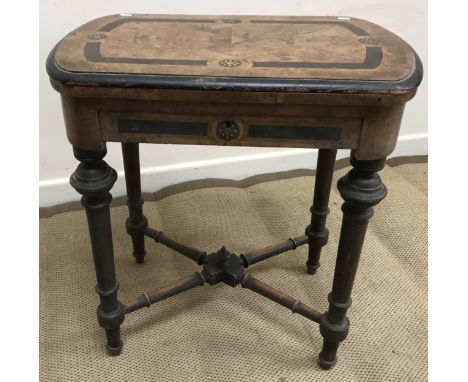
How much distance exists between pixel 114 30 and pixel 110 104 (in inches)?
9.5

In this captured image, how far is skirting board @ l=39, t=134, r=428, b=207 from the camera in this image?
1598mm

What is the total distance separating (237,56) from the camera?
868mm

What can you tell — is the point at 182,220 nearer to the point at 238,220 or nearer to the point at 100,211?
the point at 238,220

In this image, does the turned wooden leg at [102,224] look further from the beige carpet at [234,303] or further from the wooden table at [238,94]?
the beige carpet at [234,303]

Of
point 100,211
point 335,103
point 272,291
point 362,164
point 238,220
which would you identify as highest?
point 335,103

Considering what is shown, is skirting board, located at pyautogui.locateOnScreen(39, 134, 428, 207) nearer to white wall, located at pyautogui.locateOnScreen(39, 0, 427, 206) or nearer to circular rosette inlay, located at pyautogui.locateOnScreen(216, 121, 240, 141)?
white wall, located at pyautogui.locateOnScreen(39, 0, 427, 206)

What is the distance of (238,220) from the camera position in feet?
5.20

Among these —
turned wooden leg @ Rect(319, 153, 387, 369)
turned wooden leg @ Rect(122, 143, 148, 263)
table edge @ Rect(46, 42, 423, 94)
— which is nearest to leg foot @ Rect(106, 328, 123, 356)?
turned wooden leg @ Rect(122, 143, 148, 263)

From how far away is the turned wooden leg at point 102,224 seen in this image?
891mm

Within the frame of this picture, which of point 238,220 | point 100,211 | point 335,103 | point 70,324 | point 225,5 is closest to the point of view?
point 335,103

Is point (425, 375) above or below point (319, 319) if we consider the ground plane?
below

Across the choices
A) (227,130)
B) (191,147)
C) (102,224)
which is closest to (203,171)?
(191,147)

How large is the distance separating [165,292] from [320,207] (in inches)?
17.2

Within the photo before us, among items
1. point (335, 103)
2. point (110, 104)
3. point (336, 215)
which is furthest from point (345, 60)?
point (336, 215)
